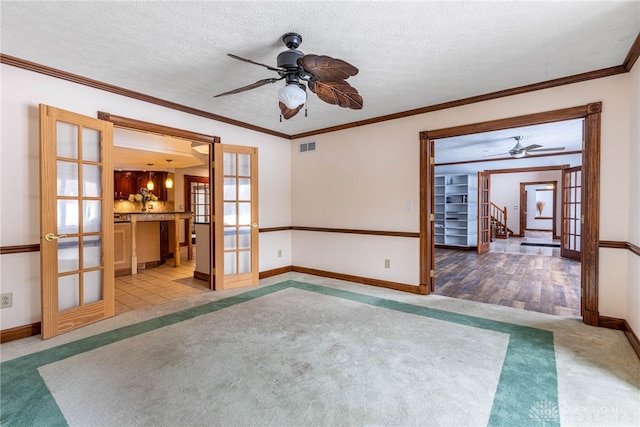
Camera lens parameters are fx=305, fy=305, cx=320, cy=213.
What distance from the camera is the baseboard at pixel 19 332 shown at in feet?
8.89

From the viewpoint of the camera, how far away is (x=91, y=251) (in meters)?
3.19

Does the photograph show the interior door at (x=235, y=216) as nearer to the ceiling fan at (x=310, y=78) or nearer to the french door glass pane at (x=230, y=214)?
the french door glass pane at (x=230, y=214)

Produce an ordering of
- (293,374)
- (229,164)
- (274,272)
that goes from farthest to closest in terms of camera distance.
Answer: (274,272) → (229,164) → (293,374)

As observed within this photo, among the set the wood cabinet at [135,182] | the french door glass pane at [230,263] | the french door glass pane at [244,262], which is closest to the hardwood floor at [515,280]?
the french door glass pane at [244,262]

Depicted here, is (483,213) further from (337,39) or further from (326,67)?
(326,67)

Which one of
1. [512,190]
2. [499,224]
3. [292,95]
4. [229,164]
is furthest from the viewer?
[512,190]

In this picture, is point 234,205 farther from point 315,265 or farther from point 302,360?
point 302,360

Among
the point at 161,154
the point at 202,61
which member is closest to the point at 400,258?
the point at 202,61

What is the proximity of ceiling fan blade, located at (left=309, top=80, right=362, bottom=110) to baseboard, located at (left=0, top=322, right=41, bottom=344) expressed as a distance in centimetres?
337

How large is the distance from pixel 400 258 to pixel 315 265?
5.21 ft

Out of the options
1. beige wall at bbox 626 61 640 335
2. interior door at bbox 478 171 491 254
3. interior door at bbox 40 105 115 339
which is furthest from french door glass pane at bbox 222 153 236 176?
interior door at bbox 478 171 491 254

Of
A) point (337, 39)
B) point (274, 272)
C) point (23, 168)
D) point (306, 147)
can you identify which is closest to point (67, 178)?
point (23, 168)

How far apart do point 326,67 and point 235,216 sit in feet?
9.87

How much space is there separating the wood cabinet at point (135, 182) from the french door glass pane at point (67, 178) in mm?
6380
